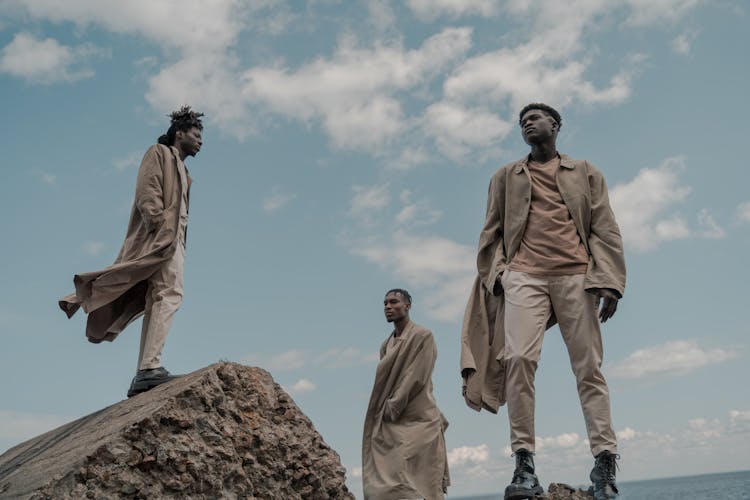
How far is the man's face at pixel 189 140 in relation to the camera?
689 centimetres

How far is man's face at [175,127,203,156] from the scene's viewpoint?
22.6ft

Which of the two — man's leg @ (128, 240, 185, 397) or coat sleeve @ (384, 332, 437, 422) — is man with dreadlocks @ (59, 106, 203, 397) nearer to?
man's leg @ (128, 240, 185, 397)

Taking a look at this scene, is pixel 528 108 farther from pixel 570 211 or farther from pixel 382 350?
pixel 382 350

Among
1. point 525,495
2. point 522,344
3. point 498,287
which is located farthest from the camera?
point 498,287

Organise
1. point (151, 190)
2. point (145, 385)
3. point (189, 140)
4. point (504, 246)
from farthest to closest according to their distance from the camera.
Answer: point (189, 140) → point (151, 190) → point (145, 385) → point (504, 246)

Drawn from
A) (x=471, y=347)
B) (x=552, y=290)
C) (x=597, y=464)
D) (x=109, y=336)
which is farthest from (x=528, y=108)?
(x=109, y=336)

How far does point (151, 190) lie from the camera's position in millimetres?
6445

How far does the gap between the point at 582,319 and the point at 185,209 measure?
3405 mm

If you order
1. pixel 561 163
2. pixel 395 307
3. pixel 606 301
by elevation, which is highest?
pixel 561 163

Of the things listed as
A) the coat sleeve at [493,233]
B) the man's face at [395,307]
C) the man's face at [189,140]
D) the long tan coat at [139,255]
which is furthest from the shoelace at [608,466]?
the man's face at [189,140]

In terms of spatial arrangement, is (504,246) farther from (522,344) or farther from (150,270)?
(150,270)

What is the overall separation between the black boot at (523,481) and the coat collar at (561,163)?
2024mm

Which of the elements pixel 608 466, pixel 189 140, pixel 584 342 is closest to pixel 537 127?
pixel 584 342

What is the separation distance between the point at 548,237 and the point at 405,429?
9.09ft
